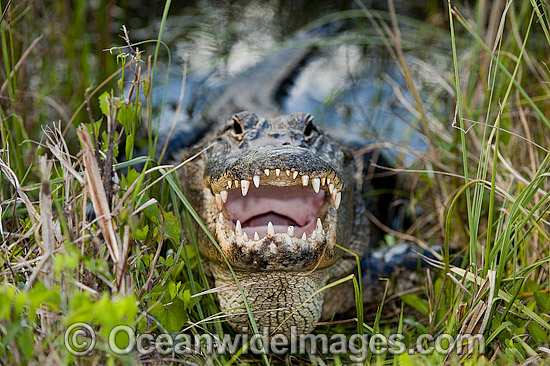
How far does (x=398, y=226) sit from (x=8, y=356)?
288cm

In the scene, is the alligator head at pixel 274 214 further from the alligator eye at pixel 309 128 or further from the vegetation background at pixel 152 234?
the vegetation background at pixel 152 234

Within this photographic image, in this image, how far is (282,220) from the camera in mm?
2584

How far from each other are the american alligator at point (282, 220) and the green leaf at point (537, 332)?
2.61 feet

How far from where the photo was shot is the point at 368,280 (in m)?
3.19

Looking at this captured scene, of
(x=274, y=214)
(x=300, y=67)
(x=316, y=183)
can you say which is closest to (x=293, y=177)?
(x=316, y=183)

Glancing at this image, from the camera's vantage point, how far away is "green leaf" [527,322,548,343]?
2.03m

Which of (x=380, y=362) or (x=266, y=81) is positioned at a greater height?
(x=266, y=81)

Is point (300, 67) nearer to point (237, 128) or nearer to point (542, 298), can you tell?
point (237, 128)

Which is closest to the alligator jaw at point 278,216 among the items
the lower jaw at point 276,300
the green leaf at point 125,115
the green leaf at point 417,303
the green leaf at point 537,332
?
the lower jaw at point 276,300

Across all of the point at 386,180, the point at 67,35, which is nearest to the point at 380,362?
the point at 386,180

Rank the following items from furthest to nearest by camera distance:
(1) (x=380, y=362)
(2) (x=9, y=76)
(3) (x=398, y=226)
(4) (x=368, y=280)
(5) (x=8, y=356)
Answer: (3) (x=398, y=226), (4) (x=368, y=280), (2) (x=9, y=76), (1) (x=380, y=362), (5) (x=8, y=356)

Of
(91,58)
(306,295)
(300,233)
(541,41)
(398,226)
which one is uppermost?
(541,41)

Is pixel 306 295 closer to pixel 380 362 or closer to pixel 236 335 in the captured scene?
pixel 236 335

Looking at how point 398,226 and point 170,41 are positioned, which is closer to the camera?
point 398,226
